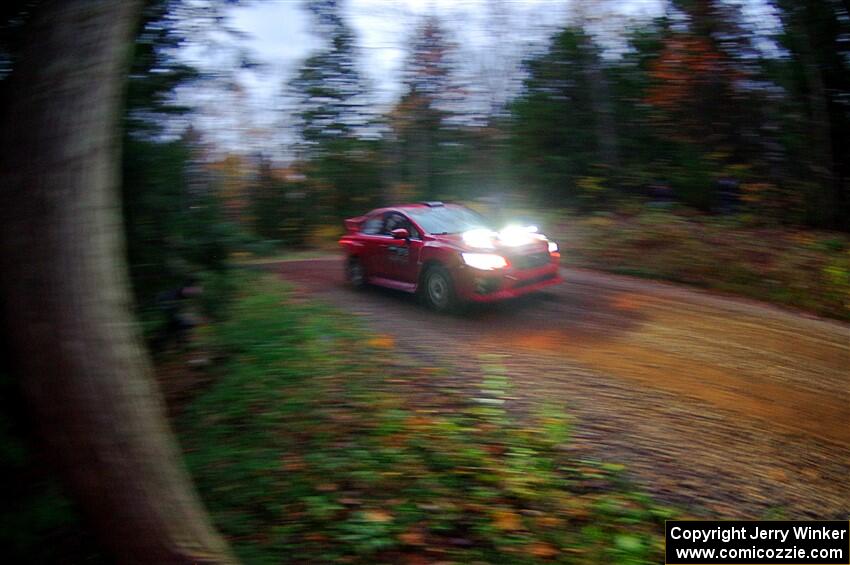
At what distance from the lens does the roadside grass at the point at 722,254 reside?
10.2 m

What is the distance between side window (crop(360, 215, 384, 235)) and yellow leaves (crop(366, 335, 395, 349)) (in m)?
2.84

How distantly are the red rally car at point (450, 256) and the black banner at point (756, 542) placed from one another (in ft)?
15.9

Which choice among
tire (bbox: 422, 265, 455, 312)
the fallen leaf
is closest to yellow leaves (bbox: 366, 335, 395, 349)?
→ tire (bbox: 422, 265, 455, 312)

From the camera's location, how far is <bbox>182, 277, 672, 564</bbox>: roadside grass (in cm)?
422

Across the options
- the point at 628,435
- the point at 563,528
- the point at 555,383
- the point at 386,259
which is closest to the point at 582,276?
the point at 386,259

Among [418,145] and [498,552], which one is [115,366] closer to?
[498,552]

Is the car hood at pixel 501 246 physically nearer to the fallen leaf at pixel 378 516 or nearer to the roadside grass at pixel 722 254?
the roadside grass at pixel 722 254

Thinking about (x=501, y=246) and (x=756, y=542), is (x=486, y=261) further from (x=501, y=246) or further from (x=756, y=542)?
(x=756, y=542)

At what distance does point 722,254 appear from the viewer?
1219cm

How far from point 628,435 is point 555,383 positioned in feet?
3.98

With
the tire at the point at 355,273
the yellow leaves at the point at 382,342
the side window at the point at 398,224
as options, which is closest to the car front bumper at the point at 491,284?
the side window at the point at 398,224

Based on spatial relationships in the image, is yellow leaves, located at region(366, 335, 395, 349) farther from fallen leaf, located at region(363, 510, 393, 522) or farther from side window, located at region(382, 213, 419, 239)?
fallen leaf, located at region(363, 510, 393, 522)

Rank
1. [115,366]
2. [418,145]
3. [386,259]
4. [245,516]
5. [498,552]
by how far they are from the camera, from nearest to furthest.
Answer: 1. [115,366]
2. [498,552]
3. [245,516]
4. [386,259]
5. [418,145]

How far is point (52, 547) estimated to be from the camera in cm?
426
